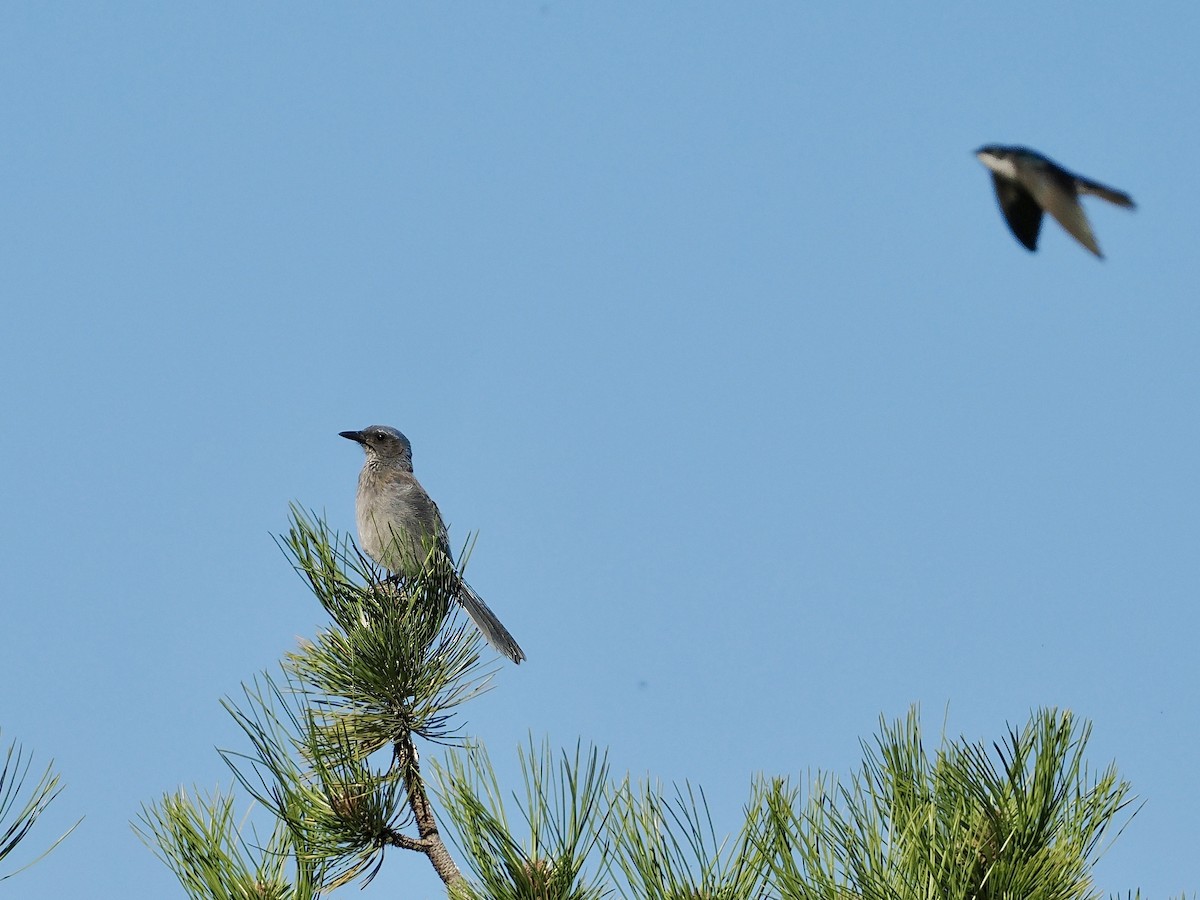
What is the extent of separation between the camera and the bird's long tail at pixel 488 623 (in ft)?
16.3

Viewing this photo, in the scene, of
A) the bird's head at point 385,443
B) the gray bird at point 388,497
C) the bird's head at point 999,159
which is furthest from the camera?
the bird's head at point 385,443

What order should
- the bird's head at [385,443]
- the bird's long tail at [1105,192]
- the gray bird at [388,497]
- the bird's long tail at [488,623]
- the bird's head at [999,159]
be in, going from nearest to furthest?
the bird's long tail at [1105,192] < the bird's head at [999,159] < the bird's long tail at [488,623] < the gray bird at [388,497] < the bird's head at [385,443]

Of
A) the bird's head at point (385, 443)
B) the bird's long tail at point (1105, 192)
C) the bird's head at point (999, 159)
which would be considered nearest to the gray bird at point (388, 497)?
the bird's head at point (385, 443)

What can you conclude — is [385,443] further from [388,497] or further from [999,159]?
[999,159]

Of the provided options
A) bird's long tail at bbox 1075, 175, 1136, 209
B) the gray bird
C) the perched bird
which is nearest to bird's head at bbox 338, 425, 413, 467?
the gray bird

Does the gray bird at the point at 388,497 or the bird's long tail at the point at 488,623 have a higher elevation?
the gray bird at the point at 388,497

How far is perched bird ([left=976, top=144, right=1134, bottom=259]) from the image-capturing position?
2.96 m

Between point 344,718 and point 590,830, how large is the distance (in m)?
0.95

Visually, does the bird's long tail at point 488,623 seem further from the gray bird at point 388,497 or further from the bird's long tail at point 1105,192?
the bird's long tail at point 1105,192

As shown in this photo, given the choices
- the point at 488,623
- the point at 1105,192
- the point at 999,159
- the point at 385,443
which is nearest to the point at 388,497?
the point at 385,443

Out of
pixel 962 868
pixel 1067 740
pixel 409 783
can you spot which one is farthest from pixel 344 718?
pixel 1067 740

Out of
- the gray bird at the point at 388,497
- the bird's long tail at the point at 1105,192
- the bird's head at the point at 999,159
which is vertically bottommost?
the bird's long tail at the point at 1105,192

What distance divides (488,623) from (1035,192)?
3.15 metres

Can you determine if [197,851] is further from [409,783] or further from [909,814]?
[909,814]
